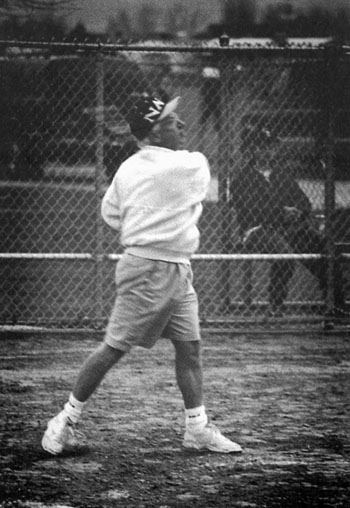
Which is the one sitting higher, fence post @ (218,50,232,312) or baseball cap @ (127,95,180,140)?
baseball cap @ (127,95,180,140)

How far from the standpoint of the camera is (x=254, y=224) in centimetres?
1034

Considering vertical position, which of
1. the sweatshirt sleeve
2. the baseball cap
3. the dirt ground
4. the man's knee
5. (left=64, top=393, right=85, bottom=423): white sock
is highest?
the baseball cap

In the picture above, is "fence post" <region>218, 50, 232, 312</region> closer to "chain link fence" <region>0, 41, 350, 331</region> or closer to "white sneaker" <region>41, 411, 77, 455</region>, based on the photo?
"chain link fence" <region>0, 41, 350, 331</region>

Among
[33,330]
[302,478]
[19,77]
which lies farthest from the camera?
[19,77]

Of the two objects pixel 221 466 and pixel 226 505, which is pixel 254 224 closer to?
pixel 221 466

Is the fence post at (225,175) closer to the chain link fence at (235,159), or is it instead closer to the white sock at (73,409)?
the chain link fence at (235,159)

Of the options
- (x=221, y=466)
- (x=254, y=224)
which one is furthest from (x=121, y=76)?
(x=221, y=466)

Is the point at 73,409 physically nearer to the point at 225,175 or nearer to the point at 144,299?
the point at 144,299

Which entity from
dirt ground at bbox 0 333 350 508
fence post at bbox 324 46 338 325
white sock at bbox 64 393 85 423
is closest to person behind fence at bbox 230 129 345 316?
fence post at bbox 324 46 338 325

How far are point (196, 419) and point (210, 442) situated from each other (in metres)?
0.14

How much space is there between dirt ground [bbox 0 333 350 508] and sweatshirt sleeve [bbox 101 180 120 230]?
1154 mm

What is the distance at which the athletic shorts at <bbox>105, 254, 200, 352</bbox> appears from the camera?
17.9 feet

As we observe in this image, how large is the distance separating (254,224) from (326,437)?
456 cm

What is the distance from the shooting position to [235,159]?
10328 millimetres
